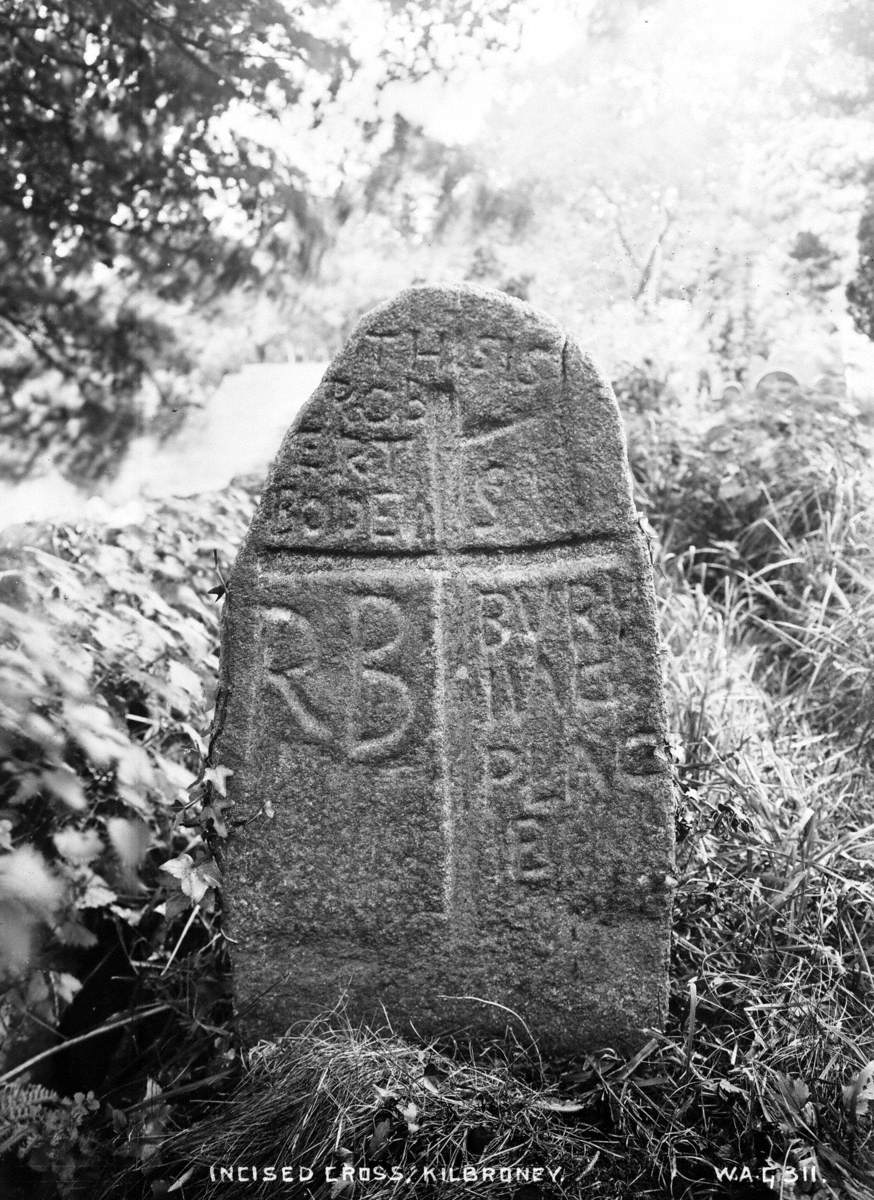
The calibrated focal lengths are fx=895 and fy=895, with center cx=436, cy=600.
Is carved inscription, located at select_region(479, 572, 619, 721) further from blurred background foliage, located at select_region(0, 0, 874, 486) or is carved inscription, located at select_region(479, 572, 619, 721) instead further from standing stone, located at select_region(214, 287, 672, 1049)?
blurred background foliage, located at select_region(0, 0, 874, 486)

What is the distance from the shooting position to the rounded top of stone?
5.80 feet

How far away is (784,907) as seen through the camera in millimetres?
2127

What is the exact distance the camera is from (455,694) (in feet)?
5.83

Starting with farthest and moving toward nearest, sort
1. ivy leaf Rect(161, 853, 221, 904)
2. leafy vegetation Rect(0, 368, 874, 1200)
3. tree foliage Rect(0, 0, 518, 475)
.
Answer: tree foliage Rect(0, 0, 518, 475)
ivy leaf Rect(161, 853, 221, 904)
leafy vegetation Rect(0, 368, 874, 1200)

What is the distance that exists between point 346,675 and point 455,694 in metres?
0.22

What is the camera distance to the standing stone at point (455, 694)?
69.2 inches

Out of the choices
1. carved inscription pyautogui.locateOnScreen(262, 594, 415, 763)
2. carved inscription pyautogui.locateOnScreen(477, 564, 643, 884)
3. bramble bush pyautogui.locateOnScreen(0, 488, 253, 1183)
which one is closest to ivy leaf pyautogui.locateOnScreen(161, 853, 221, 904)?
bramble bush pyautogui.locateOnScreen(0, 488, 253, 1183)

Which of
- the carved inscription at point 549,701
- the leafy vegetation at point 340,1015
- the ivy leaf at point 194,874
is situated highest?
the carved inscription at point 549,701

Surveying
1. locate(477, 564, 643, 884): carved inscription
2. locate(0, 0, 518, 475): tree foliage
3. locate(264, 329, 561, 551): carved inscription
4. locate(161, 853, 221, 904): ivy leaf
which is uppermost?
locate(0, 0, 518, 475): tree foliage

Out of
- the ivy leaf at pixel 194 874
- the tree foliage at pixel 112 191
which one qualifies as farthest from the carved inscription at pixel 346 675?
the tree foliage at pixel 112 191

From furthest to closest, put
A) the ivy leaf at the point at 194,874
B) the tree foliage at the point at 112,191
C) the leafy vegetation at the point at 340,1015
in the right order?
1. the tree foliage at the point at 112,191
2. the ivy leaf at the point at 194,874
3. the leafy vegetation at the point at 340,1015

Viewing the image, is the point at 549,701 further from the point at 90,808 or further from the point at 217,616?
the point at 217,616

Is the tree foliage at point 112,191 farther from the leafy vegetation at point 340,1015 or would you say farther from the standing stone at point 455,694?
the standing stone at point 455,694

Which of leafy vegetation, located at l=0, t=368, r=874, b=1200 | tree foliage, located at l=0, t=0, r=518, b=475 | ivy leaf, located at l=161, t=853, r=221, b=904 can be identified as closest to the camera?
leafy vegetation, located at l=0, t=368, r=874, b=1200
